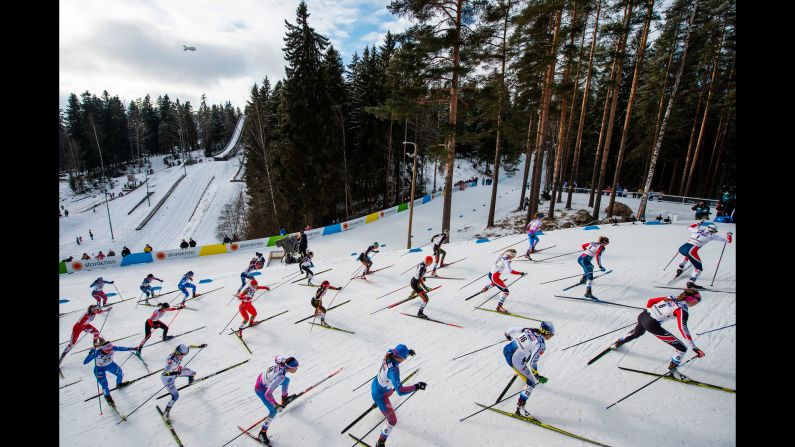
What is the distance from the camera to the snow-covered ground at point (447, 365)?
262 inches

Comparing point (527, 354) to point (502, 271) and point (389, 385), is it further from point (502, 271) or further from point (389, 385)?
point (502, 271)

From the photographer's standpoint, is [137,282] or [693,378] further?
[137,282]

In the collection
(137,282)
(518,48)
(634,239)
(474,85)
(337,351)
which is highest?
(518,48)

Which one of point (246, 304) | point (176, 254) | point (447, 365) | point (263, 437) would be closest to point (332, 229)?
point (176, 254)

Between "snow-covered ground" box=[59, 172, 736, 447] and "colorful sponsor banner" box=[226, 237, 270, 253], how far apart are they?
335 inches

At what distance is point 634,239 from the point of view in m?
15.3

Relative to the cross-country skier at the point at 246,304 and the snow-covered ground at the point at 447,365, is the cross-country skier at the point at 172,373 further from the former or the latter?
the cross-country skier at the point at 246,304

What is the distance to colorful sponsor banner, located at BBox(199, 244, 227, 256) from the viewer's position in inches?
890

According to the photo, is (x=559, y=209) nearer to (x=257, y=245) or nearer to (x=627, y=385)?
(x=627, y=385)

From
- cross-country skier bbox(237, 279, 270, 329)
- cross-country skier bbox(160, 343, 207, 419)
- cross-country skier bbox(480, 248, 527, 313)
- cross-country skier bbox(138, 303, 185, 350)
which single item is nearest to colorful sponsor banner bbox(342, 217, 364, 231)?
cross-country skier bbox(237, 279, 270, 329)

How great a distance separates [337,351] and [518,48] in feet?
62.2

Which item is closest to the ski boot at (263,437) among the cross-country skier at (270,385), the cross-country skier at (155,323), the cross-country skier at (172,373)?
the cross-country skier at (270,385)

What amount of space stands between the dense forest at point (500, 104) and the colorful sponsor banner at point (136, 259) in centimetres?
1074
